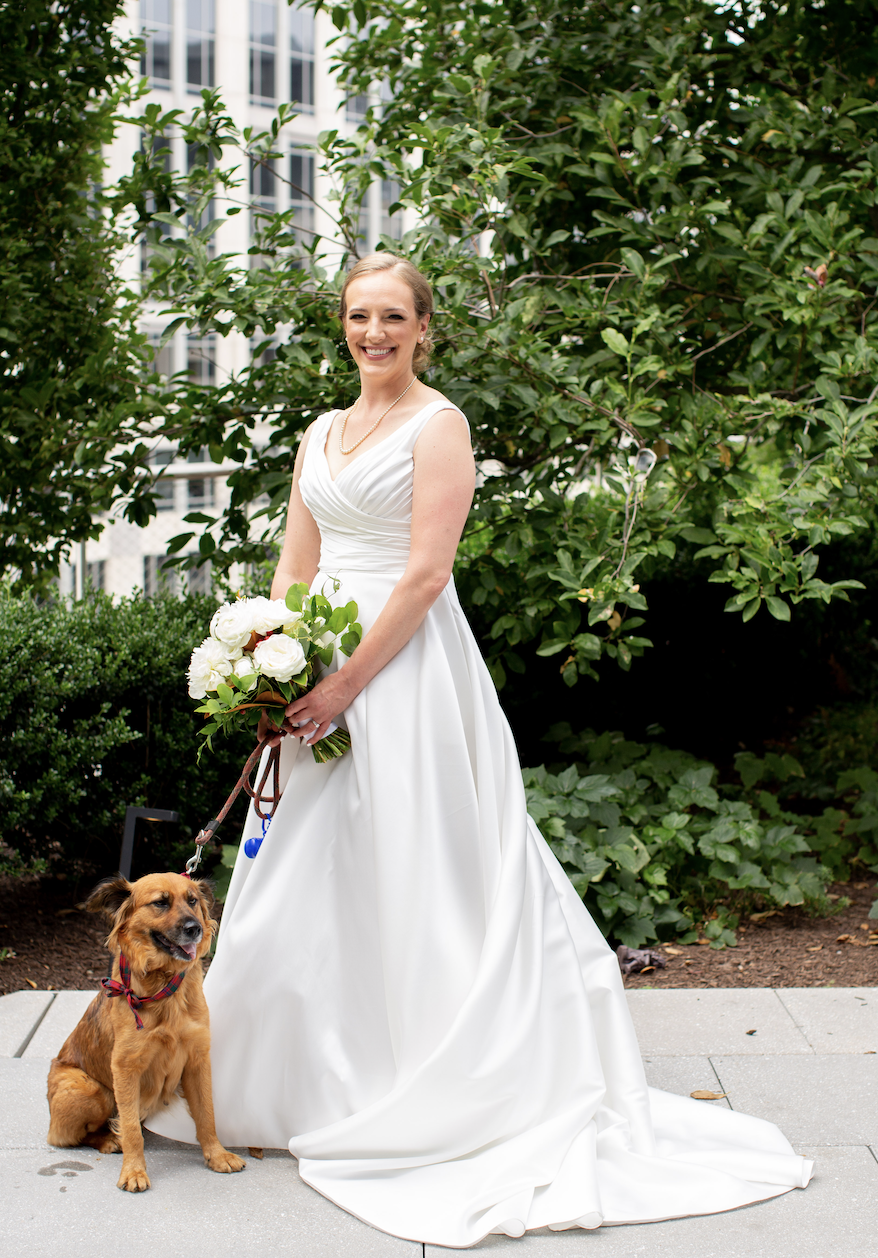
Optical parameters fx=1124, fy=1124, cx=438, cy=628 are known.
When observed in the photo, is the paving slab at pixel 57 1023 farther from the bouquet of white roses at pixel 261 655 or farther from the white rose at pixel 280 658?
the white rose at pixel 280 658

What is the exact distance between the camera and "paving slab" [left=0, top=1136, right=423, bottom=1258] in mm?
2508

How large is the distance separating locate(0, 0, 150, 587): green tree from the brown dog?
235 centimetres

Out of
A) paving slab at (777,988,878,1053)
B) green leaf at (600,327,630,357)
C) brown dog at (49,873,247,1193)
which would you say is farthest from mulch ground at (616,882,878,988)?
green leaf at (600,327,630,357)

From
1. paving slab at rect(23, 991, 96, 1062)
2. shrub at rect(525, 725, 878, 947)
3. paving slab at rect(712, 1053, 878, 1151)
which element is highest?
shrub at rect(525, 725, 878, 947)

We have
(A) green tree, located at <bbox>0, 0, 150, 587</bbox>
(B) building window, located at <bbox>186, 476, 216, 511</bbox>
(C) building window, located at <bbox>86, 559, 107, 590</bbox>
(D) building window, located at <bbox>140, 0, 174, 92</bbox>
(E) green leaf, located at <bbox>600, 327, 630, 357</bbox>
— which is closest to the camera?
(E) green leaf, located at <bbox>600, 327, 630, 357</bbox>

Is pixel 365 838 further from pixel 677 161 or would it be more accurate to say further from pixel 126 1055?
pixel 677 161

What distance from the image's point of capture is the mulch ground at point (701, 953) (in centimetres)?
425

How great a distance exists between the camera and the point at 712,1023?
149 inches

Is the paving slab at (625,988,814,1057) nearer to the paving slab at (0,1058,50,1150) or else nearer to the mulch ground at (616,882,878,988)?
the mulch ground at (616,882,878,988)

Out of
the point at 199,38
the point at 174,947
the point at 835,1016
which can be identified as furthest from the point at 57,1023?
the point at 199,38

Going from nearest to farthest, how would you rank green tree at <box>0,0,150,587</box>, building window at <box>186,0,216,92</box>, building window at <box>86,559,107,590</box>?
1. green tree at <box>0,0,150,587</box>
2. building window at <box>86,559,107,590</box>
3. building window at <box>186,0,216,92</box>

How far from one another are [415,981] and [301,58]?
38.2 meters

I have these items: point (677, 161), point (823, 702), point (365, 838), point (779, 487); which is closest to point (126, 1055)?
point (365, 838)

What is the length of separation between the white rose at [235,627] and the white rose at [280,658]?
2.3 inches
